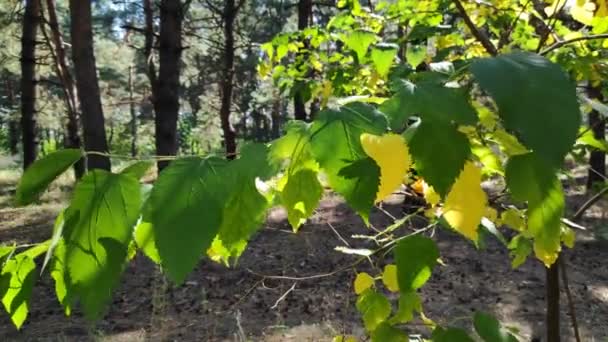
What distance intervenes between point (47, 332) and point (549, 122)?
15.4 ft

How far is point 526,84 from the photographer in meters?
0.40

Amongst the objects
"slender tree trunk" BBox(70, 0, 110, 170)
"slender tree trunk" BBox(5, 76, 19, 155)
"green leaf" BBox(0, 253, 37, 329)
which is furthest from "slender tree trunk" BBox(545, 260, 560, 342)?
"slender tree trunk" BBox(5, 76, 19, 155)

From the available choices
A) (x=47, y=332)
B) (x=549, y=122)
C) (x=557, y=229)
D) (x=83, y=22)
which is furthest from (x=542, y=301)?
(x=83, y=22)

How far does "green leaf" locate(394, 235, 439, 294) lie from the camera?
2.52ft

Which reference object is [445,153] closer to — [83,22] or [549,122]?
[549,122]

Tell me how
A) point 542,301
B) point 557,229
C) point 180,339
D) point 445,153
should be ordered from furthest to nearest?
point 542,301 → point 180,339 → point 557,229 → point 445,153

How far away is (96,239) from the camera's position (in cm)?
45

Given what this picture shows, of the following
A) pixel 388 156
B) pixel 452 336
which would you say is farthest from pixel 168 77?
pixel 388 156

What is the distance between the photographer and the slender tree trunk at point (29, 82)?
1094 centimetres

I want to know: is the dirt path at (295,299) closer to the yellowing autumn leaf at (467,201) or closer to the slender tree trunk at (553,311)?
the slender tree trunk at (553,311)

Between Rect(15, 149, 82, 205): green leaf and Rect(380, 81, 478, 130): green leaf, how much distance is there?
0.32 meters

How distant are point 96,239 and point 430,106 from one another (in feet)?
1.06

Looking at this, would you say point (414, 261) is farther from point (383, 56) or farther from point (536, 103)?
point (383, 56)

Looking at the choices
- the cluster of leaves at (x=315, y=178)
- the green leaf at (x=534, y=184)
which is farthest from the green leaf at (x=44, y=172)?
the green leaf at (x=534, y=184)
